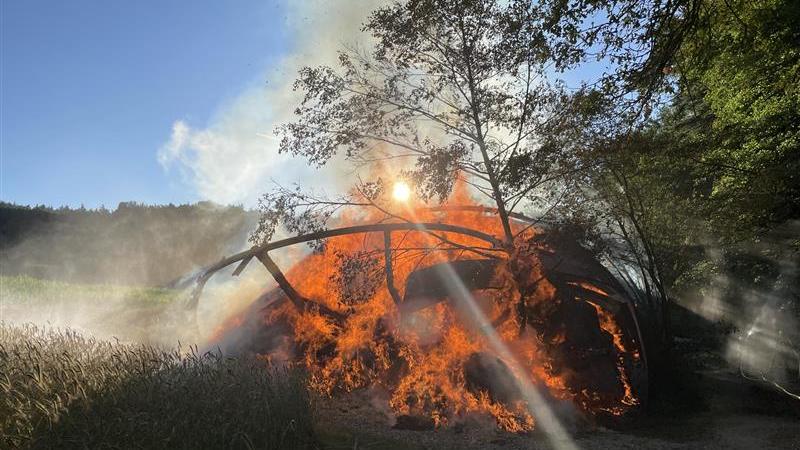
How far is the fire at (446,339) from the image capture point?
39.8ft

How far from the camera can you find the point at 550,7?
988 centimetres

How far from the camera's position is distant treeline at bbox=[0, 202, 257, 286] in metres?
38.8

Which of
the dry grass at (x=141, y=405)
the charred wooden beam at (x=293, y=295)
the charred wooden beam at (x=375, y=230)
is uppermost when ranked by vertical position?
the charred wooden beam at (x=375, y=230)

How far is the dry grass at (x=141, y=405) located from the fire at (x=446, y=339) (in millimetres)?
4629

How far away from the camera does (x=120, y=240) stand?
137ft

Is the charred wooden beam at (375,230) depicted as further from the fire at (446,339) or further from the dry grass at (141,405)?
the dry grass at (141,405)

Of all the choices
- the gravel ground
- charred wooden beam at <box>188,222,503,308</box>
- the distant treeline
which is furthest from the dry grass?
the distant treeline

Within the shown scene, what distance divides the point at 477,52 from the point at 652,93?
3718 mm

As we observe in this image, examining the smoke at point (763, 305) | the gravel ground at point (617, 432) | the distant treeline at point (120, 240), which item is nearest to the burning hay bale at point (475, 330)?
the gravel ground at point (617, 432)

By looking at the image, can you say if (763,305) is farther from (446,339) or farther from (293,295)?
(293,295)

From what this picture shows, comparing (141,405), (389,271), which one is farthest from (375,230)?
(141,405)

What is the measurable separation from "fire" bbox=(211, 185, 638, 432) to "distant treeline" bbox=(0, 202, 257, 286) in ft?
90.8

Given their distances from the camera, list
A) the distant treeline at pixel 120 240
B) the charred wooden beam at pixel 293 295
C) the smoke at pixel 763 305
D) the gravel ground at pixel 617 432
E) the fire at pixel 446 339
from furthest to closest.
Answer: the distant treeline at pixel 120 240
the smoke at pixel 763 305
the charred wooden beam at pixel 293 295
the fire at pixel 446 339
the gravel ground at pixel 617 432

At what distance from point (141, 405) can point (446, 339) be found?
752cm
